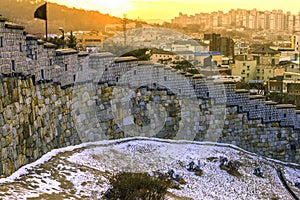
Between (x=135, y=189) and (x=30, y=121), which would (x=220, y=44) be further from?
(x=135, y=189)

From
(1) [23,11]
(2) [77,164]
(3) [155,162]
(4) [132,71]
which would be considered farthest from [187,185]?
(1) [23,11]

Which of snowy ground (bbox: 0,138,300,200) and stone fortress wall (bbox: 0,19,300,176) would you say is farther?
stone fortress wall (bbox: 0,19,300,176)

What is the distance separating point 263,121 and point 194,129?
2.30 meters

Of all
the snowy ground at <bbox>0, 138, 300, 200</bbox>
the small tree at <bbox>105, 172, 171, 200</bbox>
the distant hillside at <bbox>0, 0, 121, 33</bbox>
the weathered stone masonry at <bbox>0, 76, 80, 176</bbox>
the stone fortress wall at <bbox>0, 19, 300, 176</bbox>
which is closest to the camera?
the small tree at <bbox>105, 172, 171, 200</bbox>

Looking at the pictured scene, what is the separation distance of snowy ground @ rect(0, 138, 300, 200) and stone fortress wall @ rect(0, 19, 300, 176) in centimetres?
35

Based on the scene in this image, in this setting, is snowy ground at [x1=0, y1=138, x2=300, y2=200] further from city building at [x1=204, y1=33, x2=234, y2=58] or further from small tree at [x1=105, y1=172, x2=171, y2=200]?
city building at [x1=204, y1=33, x2=234, y2=58]

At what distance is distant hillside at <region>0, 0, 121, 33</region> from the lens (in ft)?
181

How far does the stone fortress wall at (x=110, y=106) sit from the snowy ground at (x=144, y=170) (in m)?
0.35

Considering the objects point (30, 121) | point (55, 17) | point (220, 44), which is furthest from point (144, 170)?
point (220, 44)

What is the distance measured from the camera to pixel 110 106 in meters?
12.9

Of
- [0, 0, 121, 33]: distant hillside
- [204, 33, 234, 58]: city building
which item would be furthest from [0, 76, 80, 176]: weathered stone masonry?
[204, 33, 234, 58]: city building

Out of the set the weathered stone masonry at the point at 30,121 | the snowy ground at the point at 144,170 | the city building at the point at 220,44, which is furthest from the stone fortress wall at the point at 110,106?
the city building at the point at 220,44

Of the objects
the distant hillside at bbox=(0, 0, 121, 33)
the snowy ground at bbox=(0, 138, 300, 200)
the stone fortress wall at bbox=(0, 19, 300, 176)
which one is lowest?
the snowy ground at bbox=(0, 138, 300, 200)

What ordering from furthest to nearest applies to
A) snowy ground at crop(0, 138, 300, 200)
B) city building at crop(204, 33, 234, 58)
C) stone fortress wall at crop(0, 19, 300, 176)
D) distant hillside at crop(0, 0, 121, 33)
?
1. city building at crop(204, 33, 234, 58)
2. distant hillside at crop(0, 0, 121, 33)
3. stone fortress wall at crop(0, 19, 300, 176)
4. snowy ground at crop(0, 138, 300, 200)
